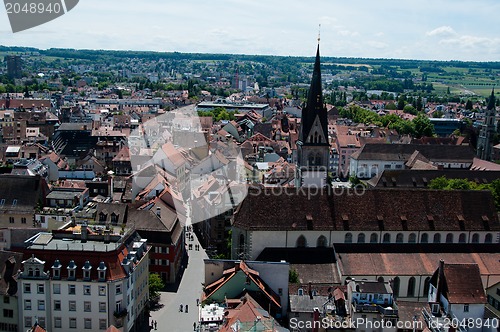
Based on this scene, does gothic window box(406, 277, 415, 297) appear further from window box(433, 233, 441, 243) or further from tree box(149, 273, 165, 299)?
tree box(149, 273, 165, 299)

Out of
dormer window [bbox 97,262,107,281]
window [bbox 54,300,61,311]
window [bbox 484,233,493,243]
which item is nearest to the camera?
dormer window [bbox 97,262,107,281]

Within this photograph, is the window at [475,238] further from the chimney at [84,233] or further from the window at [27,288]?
the window at [27,288]

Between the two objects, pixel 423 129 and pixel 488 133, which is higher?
pixel 488 133

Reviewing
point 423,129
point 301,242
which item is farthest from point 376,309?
point 423,129

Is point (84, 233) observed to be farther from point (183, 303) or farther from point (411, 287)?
point (411, 287)

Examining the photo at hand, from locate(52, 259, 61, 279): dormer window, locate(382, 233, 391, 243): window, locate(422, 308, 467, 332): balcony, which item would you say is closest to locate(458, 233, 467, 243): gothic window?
locate(382, 233, 391, 243): window

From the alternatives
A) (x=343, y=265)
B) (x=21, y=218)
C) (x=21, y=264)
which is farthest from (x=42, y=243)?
(x=343, y=265)
